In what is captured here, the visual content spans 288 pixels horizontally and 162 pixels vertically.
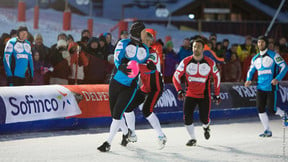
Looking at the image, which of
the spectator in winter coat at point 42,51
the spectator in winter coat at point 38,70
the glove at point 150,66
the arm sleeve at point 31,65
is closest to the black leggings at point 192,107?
the glove at point 150,66

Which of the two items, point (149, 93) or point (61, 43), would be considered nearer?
point (149, 93)

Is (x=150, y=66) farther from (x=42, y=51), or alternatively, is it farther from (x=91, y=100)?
(x=42, y=51)

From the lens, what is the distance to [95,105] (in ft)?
40.0

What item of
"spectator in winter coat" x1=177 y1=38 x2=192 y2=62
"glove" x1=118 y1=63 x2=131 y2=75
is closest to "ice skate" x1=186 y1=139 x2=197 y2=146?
"glove" x1=118 y1=63 x2=131 y2=75

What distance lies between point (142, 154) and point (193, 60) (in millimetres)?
2145

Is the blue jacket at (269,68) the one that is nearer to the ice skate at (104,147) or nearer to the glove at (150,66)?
the glove at (150,66)

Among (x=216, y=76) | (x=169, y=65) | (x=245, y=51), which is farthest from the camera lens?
(x=245, y=51)

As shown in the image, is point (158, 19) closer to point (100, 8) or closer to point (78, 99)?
point (100, 8)

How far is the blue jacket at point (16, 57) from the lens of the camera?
1242 cm

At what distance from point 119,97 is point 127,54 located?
2.14ft

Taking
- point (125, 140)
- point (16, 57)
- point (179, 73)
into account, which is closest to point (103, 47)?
point (16, 57)

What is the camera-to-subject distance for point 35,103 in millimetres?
11047

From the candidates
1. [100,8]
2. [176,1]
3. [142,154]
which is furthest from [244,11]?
[142,154]

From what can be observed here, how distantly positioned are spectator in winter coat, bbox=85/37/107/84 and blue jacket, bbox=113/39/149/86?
15.8ft
